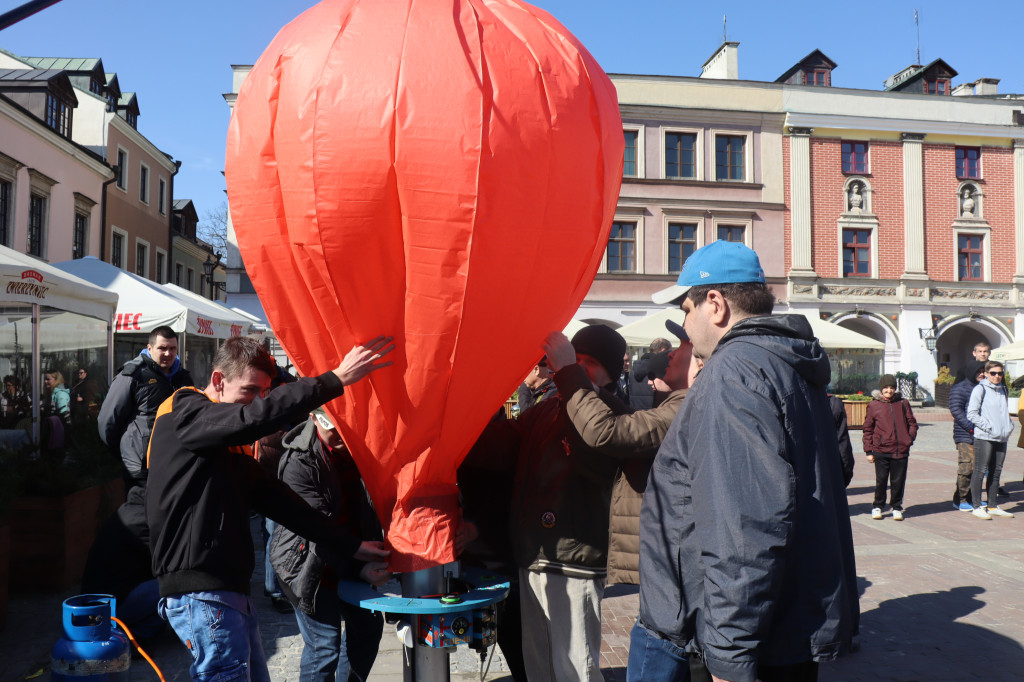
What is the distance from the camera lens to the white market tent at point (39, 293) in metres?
5.26

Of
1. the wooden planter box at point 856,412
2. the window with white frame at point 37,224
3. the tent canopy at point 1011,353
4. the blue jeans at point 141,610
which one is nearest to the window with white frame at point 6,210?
the window with white frame at point 37,224

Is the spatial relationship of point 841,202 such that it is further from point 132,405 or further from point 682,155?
point 132,405

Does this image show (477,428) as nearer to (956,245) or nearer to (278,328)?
(278,328)

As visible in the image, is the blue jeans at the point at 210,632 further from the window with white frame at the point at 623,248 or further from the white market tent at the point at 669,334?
A: the window with white frame at the point at 623,248

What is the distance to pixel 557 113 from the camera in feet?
6.45

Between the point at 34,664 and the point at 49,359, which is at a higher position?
the point at 49,359

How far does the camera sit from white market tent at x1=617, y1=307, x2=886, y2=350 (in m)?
13.4

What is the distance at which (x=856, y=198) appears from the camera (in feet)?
90.8

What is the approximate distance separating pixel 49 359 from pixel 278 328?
31.1 feet

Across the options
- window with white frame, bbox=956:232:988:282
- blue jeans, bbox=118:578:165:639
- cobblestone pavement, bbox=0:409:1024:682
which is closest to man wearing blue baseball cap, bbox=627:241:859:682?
cobblestone pavement, bbox=0:409:1024:682

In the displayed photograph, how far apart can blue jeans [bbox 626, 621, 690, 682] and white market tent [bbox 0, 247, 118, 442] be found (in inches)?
197

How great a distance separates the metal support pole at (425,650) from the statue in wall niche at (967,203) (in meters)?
32.3

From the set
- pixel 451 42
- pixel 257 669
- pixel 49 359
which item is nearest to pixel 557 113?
pixel 451 42

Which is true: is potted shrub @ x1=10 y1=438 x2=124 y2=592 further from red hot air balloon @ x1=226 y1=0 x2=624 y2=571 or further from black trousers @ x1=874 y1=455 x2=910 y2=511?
black trousers @ x1=874 y1=455 x2=910 y2=511
